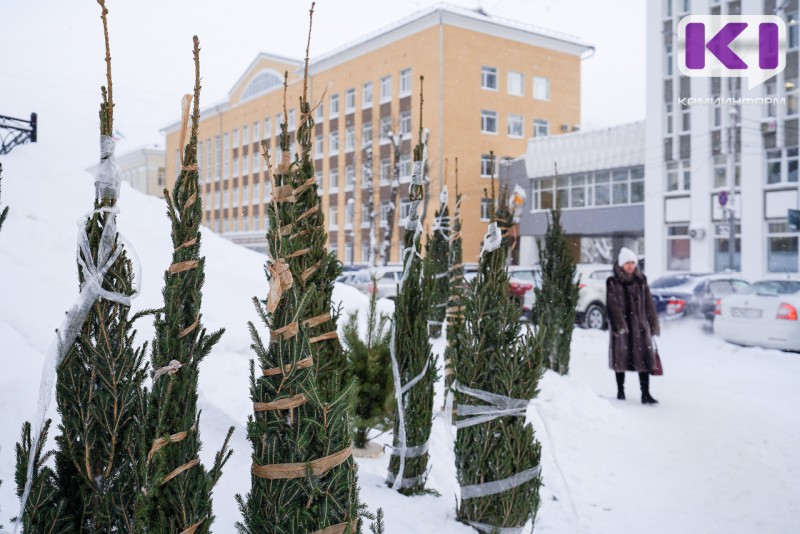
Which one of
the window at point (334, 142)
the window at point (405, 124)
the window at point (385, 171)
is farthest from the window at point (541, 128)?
the window at point (334, 142)

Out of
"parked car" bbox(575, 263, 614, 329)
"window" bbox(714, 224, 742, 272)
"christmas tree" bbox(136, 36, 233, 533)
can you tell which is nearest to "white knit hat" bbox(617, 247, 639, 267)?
"christmas tree" bbox(136, 36, 233, 533)

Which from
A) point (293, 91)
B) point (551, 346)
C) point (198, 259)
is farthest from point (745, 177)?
point (198, 259)

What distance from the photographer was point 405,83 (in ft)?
105

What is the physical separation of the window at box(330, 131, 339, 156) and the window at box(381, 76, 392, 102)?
12.9ft

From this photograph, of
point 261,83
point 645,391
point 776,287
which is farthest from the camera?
point 261,83

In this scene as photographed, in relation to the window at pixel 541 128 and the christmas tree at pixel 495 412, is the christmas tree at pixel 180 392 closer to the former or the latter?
the christmas tree at pixel 495 412

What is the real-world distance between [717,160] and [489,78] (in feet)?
38.5

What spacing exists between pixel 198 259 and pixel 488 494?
2219 millimetres

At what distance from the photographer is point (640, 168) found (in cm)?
3023

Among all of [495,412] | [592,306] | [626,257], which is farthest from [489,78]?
[495,412]

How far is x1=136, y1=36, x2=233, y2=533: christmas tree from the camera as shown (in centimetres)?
216

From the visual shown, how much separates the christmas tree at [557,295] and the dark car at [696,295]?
6.83 metres

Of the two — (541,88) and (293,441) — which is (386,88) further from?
(293,441)

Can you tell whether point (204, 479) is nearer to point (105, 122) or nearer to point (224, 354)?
point (105, 122)
